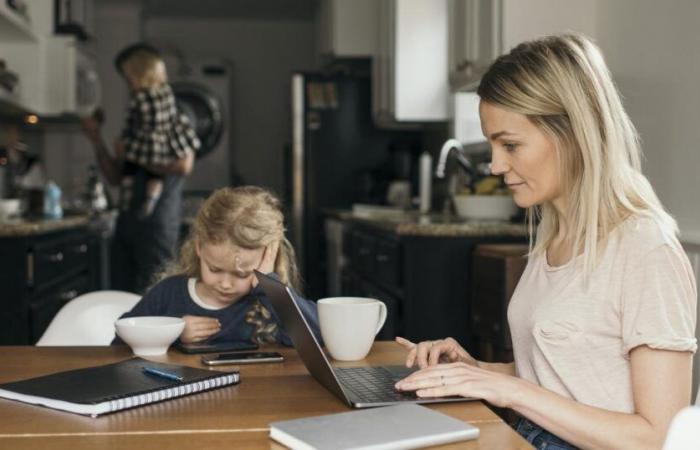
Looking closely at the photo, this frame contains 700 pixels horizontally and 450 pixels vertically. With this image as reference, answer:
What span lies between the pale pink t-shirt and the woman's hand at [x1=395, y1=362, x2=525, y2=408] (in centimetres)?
18

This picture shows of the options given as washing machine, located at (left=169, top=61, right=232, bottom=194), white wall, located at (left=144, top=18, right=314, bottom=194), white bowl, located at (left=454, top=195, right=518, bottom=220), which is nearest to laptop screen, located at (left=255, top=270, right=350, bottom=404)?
white bowl, located at (left=454, top=195, right=518, bottom=220)

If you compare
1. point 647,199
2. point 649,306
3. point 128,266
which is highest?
point 647,199

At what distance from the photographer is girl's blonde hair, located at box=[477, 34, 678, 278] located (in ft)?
4.51

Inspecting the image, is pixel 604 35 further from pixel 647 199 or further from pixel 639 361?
pixel 639 361

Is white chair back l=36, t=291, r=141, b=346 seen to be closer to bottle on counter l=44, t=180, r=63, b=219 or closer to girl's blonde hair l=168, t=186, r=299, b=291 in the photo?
girl's blonde hair l=168, t=186, r=299, b=291

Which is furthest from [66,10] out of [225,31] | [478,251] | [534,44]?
[534,44]

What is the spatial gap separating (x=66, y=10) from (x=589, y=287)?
544cm

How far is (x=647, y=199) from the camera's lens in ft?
4.58

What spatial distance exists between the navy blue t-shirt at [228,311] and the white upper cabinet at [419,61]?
317cm

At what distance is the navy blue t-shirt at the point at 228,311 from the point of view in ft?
6.07

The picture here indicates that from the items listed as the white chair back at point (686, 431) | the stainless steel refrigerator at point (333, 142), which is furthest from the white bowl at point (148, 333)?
the stainless steel refrigerator at point (333, 142)

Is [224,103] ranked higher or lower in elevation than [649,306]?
higher

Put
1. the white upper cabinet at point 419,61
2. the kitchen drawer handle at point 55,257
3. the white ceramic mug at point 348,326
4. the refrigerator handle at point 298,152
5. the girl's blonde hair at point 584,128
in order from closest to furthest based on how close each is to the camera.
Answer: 1. the girl's blonde hair at point 584,128
2. the white ceramic mug at point 348,326
3. the kitchen drawer handle at point 55,257
4. the white upper cabinet at point 419,61
5. the refrigerator handle at point 298,152

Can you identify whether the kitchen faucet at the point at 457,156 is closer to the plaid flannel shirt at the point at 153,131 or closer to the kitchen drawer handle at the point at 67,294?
the plaid flannel shirt at the point at 153,131
